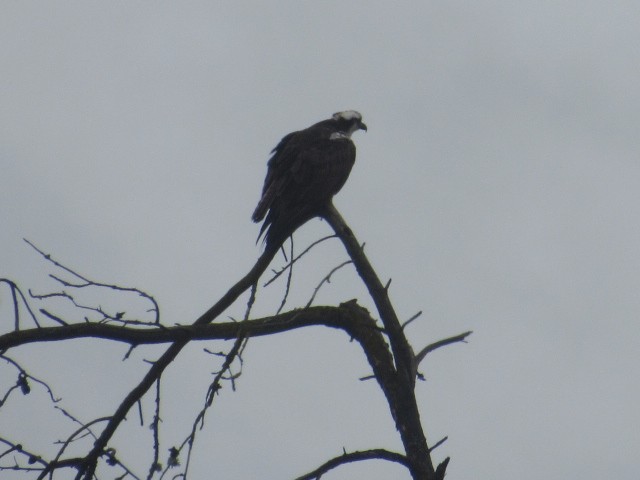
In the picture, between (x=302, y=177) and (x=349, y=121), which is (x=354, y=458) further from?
(x=349, y=121)

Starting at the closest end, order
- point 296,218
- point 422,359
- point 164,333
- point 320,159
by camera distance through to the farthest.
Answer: point 164,333 < point 422,359 < point 296,218 < point 320,159

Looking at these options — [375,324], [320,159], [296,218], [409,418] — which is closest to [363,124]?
[320,159]

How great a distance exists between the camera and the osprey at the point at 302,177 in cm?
697

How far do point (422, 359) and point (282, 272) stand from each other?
88 cm

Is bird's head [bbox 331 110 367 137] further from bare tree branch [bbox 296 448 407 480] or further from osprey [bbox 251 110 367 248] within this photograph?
bare tree branch [bbox 296 448 407 480]

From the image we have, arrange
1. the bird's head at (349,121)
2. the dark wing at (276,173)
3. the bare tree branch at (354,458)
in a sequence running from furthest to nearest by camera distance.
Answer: the bird's head at (349,121) → the dark wing at (276,173) → the bare tree branch at (354,458)

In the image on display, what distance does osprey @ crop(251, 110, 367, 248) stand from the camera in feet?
22.9

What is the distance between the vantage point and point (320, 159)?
7914 mm

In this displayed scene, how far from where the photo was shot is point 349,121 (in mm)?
9703

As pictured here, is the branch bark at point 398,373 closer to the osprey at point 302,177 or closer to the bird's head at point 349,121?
the osprey at point 302,177

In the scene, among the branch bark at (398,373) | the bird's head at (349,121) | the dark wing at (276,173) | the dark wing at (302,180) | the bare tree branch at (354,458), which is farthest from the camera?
the bird's head at (349,121)

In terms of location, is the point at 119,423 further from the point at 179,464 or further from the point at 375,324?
the point at 375,324

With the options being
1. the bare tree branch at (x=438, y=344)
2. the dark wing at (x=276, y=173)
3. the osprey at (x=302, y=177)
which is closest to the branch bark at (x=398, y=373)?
the bare tree branch at (x=438, y=344)

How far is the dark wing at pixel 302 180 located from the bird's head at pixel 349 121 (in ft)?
3.23
